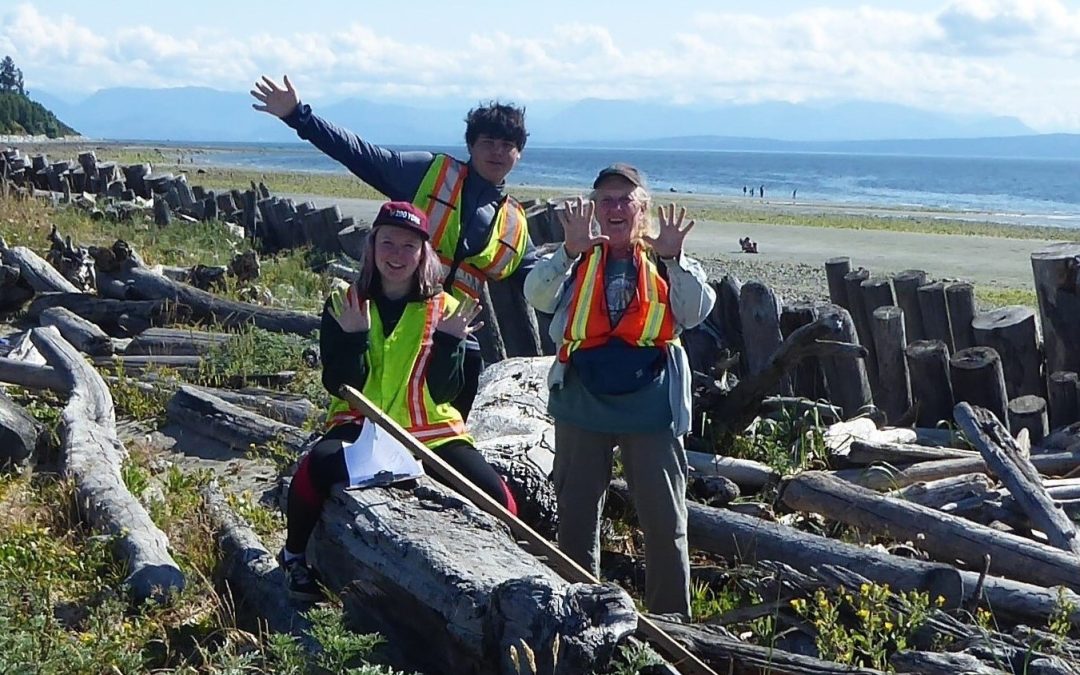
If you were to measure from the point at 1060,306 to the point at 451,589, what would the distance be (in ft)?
15.8

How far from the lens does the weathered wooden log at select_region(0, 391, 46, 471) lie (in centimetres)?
667

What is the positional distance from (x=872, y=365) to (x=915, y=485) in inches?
61.6

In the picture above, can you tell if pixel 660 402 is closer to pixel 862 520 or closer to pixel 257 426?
pixel 862 520

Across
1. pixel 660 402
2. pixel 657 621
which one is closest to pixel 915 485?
pixel 660 402

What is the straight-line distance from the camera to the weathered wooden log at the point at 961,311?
7320mm

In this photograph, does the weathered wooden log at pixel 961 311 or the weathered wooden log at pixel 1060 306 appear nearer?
the weathered wooden log at pixel 1060 306

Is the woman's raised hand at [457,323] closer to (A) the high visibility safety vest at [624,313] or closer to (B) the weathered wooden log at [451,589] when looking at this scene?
(A) the high visibility safety vest at [624,313]

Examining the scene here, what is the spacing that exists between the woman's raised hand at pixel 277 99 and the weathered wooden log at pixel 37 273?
687 centimetres

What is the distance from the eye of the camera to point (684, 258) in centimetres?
453

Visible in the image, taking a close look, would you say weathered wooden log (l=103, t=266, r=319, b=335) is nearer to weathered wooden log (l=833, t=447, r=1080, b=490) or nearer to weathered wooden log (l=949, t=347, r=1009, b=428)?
weathered wooden log (l=833, t=447, r=1080, b=490)

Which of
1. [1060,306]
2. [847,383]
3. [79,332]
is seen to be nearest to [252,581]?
[847,383]

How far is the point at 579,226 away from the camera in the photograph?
4410 mm

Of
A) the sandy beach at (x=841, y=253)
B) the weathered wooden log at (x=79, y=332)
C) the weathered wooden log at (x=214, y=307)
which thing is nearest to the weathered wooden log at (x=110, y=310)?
the weathered wooden log at (x=214, y=307)

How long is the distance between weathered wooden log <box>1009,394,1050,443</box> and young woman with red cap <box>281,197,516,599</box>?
3.40 metres
